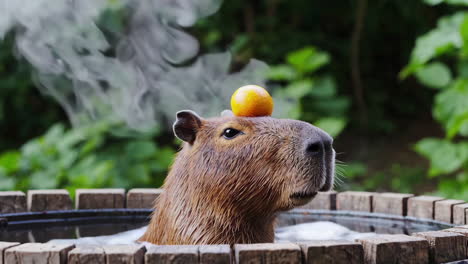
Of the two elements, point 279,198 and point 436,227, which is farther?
point 436,227

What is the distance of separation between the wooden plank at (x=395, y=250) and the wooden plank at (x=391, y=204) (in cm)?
122

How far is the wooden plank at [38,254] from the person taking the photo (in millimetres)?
1853

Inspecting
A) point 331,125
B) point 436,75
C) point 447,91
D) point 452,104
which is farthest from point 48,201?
point 436,75

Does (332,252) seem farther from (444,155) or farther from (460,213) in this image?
(444,155)

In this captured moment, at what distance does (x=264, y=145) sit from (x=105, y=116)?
4.80 meters

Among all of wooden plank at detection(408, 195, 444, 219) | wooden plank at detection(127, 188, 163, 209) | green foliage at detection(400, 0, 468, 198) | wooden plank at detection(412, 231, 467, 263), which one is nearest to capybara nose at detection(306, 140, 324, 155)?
wooden plank at detection(412, 231, 467, 263)

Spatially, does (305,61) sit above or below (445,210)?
above

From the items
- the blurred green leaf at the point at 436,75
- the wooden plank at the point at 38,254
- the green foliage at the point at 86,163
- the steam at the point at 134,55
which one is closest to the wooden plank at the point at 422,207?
the steam at the point at 134,55

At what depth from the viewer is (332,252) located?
6.21 feet

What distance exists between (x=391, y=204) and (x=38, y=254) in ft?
6.36

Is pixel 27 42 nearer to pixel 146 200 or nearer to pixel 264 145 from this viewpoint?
pixel 146 200

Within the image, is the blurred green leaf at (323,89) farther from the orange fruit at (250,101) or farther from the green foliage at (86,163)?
the orange fruit at (250,101)

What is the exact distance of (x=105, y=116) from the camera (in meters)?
6.84

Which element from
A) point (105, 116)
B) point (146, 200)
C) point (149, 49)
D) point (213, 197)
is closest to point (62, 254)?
point (213, 197)
